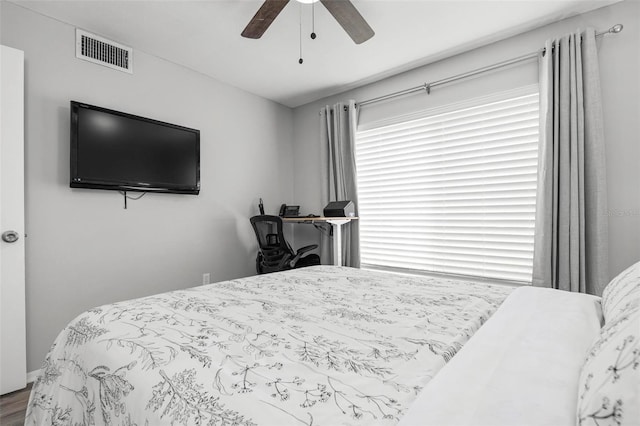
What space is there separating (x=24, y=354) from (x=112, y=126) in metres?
1.74

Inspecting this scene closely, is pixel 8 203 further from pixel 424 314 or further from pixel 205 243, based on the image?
pixel 424 314

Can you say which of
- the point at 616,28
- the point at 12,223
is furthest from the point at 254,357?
the point at 616,28

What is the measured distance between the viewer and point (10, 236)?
1959mm

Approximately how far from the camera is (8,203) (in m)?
1.97

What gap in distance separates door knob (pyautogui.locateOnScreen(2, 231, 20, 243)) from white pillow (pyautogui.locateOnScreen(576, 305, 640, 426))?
9.29 feet

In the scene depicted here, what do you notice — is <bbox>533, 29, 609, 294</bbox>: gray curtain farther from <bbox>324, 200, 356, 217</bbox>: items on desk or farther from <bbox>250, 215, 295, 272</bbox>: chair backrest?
<bbox>250, 215, 295, 272</bbox>: chair backrest

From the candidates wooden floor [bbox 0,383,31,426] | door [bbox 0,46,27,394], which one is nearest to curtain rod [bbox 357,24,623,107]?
door [bbox 0,46,27,394]

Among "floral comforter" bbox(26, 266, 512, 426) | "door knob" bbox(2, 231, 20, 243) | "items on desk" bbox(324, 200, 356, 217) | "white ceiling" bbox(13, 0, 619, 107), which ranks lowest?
"floral comforter" bbox(26, 266, 512, 426)

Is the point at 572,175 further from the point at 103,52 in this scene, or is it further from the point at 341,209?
the point at 103,52

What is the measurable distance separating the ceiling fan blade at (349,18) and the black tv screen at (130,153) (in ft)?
5.95

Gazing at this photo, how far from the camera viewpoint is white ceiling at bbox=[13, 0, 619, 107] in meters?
2.19

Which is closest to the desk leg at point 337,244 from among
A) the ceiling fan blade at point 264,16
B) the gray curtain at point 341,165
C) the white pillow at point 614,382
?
the gray curtain at point 341,165

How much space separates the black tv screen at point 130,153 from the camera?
90.4 inches

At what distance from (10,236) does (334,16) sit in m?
2.53
